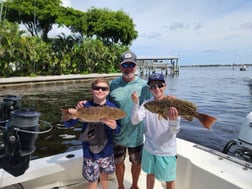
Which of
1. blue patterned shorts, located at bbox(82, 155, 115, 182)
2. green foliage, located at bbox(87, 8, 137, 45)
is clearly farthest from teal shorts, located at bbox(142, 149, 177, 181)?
green foliage, located at bbox(87, 8, 137, 45)

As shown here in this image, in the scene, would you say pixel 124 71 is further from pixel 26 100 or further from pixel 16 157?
pixel 26 100

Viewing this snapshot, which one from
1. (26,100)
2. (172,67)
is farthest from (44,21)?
(172,67)

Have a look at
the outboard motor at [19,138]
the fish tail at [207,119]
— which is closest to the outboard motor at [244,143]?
the fish tail at [207,119]

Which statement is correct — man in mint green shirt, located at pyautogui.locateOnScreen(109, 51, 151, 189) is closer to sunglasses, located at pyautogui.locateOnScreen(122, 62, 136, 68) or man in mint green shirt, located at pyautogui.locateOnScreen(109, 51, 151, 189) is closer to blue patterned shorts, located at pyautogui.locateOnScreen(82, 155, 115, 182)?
sunglasses, located at pyautogui.locateOnScreen(122, 62, 136, 68)

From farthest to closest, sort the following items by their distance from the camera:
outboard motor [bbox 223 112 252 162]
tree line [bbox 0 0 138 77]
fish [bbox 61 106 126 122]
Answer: tree line [bbox 0 0 138 77] < outboard motor [bbox 223 112 252 162] < fish [bbox 61 106 126 122]

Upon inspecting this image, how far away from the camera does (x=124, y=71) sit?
3.24 metres

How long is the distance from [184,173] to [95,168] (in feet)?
4.32

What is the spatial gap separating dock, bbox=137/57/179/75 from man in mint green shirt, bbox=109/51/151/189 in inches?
1889

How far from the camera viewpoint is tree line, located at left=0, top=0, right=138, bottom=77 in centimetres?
2631

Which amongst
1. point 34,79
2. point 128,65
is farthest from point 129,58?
point 34,79

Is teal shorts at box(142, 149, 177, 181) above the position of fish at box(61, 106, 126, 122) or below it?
below

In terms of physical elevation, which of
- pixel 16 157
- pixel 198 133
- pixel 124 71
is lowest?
pixel 198 133

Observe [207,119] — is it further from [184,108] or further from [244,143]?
[244,143]

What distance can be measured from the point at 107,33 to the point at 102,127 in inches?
1696
